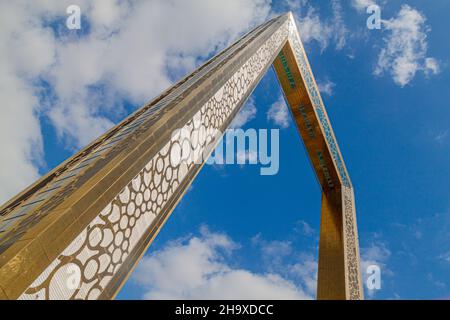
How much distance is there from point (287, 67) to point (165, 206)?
377 centimetres

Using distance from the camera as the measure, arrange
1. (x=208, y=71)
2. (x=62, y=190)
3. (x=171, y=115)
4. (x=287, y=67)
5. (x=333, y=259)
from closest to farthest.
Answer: (x=62, y=190) → (x=171, y=115) → (x=208, y=71) → (x=333, y=259) → (x=287, y=67)

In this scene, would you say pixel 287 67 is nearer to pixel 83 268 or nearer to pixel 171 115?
pixel 171 115

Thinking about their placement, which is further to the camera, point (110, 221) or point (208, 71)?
point (208, 71)

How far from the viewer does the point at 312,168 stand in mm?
5668

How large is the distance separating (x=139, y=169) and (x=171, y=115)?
0.40m

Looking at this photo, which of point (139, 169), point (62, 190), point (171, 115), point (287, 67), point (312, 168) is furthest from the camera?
point (312, 168)

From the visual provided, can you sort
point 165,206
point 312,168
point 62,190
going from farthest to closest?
point 312,168 → point 165,206 → point 62,190
